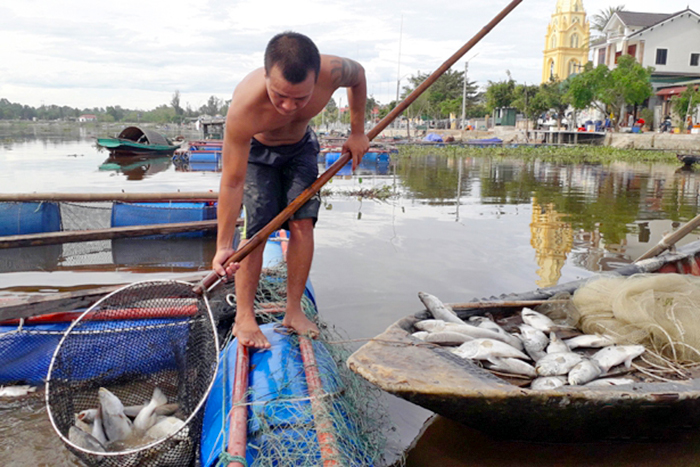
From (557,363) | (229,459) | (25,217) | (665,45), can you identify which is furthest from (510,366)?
(665,45)

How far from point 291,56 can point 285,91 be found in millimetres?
180

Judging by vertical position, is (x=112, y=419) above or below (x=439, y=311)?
below

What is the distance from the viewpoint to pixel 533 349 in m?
3.71

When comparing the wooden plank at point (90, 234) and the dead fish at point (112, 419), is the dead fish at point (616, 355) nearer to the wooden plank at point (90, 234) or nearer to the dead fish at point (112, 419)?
the dead fish at point (112, 419)

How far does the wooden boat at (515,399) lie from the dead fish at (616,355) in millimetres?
378

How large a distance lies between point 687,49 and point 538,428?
46991mm

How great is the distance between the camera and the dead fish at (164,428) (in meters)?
2.89

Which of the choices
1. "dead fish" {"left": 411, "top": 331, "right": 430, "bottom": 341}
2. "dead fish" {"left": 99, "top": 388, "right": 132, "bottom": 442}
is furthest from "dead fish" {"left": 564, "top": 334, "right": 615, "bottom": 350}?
"dead fish" {"left": 99, "top": 388, "right": 132, "bottom": 442}

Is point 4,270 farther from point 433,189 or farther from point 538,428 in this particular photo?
point 433,189

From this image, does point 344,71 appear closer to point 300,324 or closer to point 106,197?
point 300,324

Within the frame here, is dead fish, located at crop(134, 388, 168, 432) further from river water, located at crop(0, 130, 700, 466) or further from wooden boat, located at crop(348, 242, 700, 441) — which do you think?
wooden boat, located at crop(348, 242, 700, 441)

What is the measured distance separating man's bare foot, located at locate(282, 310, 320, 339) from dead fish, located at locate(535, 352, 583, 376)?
1508 millimetres

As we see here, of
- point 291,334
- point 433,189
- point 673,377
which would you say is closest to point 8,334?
point 291,334

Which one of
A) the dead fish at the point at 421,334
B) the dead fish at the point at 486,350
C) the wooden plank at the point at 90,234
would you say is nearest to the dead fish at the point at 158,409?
the dead fish at the point at 421,334
